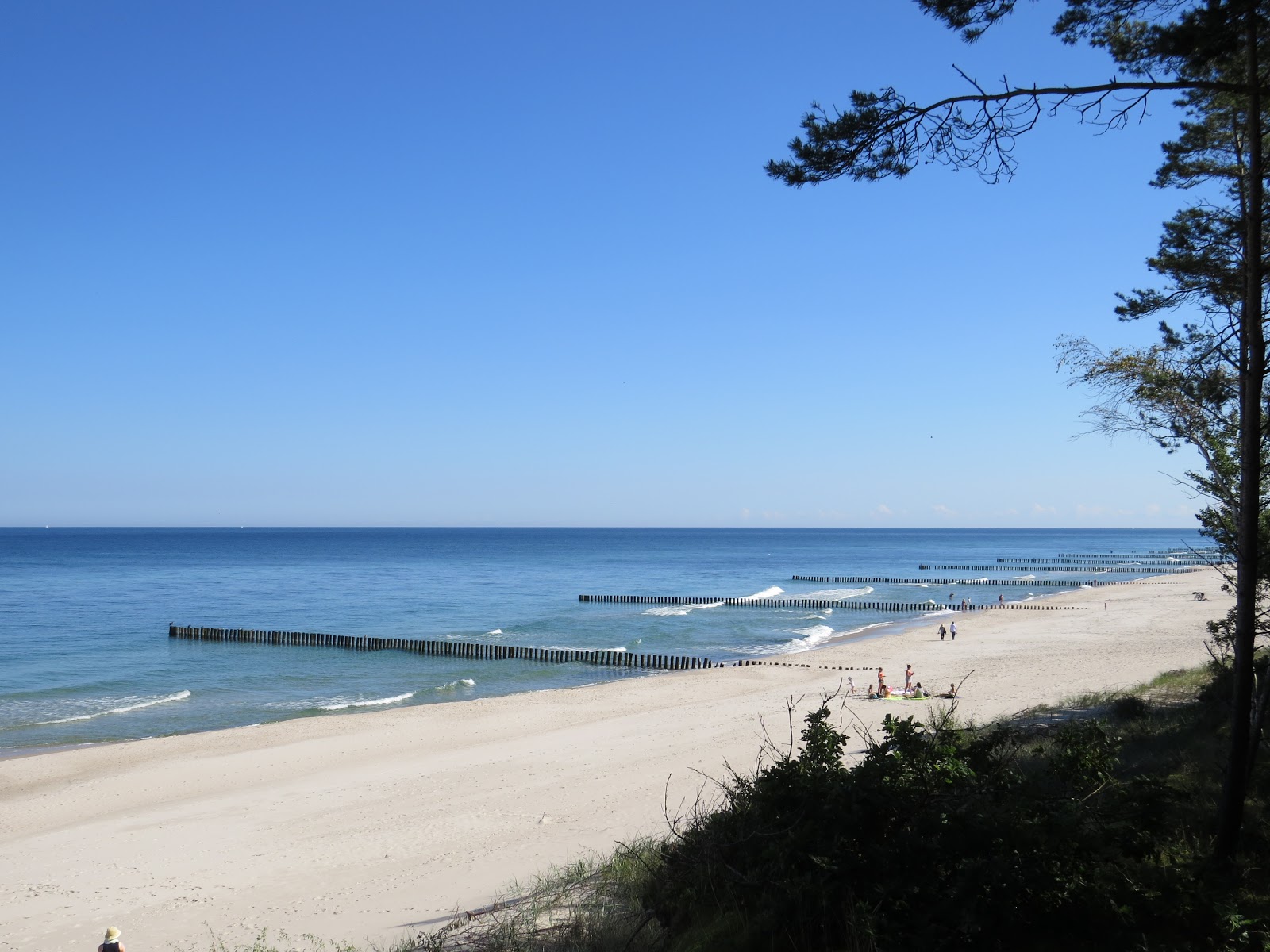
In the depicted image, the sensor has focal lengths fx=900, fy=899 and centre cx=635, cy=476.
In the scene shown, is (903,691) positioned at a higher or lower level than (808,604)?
higher

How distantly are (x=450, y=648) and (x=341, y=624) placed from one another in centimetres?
1361

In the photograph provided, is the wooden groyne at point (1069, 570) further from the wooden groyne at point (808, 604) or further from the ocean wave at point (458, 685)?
the ocean wave at point (458, 685)

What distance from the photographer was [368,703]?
100 ft

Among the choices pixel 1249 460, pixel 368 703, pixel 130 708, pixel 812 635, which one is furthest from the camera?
pixel 812 635

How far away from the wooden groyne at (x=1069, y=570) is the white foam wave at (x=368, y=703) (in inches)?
3386

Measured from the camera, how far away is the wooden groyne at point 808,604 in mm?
59281

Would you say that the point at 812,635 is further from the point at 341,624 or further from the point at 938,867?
the point at 938,867

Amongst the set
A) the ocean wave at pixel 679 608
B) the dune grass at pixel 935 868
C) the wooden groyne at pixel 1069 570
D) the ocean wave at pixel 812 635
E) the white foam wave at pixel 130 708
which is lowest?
the wooden groyne at pixel 1069 570

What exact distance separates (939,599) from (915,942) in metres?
68.2

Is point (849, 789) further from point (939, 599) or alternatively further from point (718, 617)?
point (939, 599)

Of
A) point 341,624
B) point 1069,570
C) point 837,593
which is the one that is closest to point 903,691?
point 341,624

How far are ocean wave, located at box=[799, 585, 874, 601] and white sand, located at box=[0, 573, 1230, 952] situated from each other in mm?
37056

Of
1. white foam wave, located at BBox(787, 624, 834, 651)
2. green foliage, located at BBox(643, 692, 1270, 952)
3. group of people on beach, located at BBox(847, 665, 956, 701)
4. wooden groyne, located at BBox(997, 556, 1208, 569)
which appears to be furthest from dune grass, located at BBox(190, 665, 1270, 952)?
wooden groyne, located at BBox(997, 556, 1208, 569)

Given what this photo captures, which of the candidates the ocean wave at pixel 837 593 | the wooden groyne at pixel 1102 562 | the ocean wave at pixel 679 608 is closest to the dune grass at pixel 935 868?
the ocean wave at pixel 679 608
